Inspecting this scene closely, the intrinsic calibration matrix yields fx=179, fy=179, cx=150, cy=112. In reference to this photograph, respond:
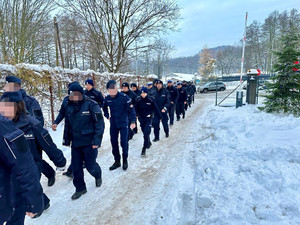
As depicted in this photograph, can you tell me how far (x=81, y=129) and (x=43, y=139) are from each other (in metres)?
0.66

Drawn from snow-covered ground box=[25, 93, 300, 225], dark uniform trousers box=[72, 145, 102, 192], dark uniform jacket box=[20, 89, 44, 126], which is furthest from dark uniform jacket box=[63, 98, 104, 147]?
snow-covered ground box=[25, 93, 300, 225]

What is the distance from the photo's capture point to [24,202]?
1743mm

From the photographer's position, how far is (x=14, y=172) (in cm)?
151

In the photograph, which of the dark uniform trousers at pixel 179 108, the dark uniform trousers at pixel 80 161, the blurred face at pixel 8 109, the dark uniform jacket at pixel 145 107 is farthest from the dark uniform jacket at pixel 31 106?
the dark uniform trousers at pixel 179 108

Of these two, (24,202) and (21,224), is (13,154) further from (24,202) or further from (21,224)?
(21,224)

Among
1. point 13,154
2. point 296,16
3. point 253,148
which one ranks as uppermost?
point 296,16

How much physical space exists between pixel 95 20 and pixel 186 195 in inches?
548

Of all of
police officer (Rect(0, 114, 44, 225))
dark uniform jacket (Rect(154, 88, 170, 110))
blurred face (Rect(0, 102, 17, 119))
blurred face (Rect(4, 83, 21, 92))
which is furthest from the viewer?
dark uniform jacket (Rect(154, 88, 170, 110))

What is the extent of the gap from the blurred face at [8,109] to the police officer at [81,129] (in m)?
1.19

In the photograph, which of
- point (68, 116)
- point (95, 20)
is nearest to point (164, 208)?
point (68, 116)

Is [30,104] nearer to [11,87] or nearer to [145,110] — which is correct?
[11,87]

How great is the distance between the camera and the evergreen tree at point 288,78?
790cm

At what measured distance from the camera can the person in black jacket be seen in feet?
5.47

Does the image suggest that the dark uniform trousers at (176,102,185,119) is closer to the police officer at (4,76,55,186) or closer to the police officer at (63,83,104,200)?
the police officer at (63,83,104,200)
